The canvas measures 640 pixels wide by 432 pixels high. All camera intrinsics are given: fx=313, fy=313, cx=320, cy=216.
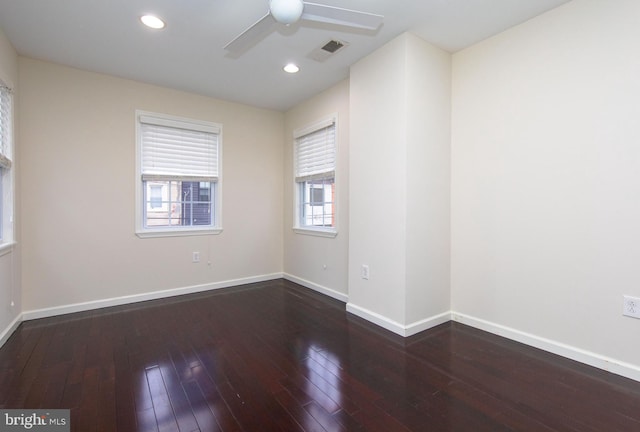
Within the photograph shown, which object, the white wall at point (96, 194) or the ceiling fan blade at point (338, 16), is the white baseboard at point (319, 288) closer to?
the white wall at point (96, 194)

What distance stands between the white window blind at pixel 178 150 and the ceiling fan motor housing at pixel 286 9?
2.61 m

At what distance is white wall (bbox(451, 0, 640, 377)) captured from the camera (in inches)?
80.4

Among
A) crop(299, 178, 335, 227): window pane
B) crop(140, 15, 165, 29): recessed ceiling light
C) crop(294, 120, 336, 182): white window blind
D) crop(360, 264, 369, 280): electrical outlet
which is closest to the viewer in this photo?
crop(140, 15, 165, 29): recessed ceiling light

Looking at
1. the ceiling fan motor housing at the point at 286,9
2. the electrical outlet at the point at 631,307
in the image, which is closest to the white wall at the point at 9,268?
the ceiling fan motor housing at the point at 286,9

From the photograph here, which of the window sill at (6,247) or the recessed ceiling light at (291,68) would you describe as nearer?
the window sill at (6,247)

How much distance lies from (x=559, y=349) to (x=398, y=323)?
1.16 meters

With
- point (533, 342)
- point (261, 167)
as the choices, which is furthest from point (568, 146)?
point (261, 167)

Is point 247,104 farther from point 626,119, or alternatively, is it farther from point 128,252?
point 626,119

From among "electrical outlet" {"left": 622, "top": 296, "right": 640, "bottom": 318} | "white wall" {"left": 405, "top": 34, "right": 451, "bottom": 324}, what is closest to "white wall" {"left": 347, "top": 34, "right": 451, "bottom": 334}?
"white wall" {"left": 405, "top": 34, "right": 451, "bottom": 324}

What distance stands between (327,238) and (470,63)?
7.77 ft

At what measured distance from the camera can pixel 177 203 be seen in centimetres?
399

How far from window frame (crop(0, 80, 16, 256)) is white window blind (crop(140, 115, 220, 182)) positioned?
1108 mm

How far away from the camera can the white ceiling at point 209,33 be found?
2.28 metres

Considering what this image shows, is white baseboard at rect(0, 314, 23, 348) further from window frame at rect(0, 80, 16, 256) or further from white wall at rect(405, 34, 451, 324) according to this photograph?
white wall at rect(405, 34, 451, 324)
